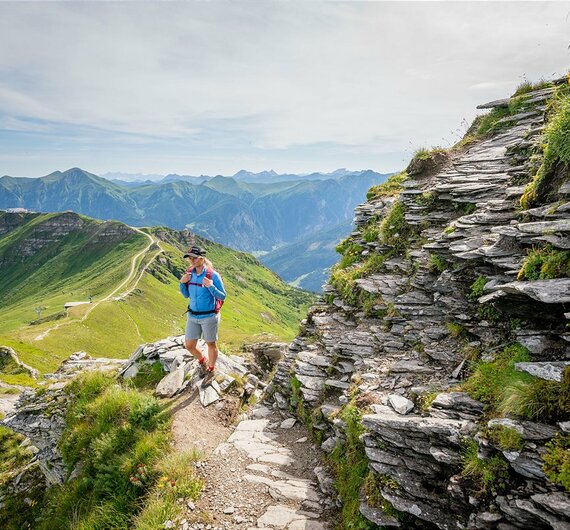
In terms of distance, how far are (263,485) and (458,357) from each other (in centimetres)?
610

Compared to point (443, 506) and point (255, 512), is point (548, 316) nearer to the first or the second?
point (443, 506)

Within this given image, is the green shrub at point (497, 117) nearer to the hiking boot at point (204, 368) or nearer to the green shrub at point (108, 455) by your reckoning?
the hiking boot at point (204, 368)

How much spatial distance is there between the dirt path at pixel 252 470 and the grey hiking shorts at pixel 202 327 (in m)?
2.33

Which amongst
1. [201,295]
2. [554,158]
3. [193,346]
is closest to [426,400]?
[554,158]

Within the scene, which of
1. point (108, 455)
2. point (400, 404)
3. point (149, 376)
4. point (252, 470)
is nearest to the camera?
point (400, 404)

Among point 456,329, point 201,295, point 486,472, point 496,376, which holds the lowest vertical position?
point 486,472

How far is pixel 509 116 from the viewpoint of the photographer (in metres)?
18.1

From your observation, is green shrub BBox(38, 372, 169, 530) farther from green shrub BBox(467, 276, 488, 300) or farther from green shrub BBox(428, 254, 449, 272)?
green shrub BBox(428, 254, 449, 272)

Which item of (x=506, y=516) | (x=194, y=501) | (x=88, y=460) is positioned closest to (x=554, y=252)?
(x=506, y=516)

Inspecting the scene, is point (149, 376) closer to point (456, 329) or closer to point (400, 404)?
point (400, 404)

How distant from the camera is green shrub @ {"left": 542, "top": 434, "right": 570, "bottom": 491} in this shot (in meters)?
5.61

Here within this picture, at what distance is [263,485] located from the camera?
387 inches

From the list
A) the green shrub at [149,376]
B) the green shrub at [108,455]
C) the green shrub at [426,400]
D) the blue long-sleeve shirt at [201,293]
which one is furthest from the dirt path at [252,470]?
the blue long-sleeve shirt at [201,293]

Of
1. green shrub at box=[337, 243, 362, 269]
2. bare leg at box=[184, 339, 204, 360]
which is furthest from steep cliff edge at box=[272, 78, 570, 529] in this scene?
bare leg at box=[184, 339, 204, 360]
